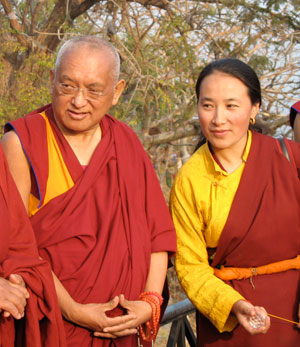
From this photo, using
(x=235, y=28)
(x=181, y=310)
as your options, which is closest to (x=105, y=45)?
(x=181, y=310)

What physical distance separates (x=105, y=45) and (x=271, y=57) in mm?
5721

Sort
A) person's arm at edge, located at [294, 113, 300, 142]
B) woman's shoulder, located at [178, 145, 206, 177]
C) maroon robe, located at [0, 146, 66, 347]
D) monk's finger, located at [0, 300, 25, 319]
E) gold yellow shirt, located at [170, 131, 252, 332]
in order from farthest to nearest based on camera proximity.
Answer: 1. person's arm at edge, located at [294, 113, 300, 142]
2. woman's shoulder, located at [178, 145, 206, 177]
3. gold yellow shirt, located at [170, 131, 252, 332]
4. maroon robe, located at [0, 146, 66, 347]
5. monk's finger, located at [0, 300, 25, 319]

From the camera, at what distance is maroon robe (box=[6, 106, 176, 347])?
199 centimetres

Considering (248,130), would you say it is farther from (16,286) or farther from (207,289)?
(16,286)

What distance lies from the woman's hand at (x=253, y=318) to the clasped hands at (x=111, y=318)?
1.21 ft

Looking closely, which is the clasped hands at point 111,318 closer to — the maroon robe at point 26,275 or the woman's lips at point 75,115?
the maroon robe at point 26,275

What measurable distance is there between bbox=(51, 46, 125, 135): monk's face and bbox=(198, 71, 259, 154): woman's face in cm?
43

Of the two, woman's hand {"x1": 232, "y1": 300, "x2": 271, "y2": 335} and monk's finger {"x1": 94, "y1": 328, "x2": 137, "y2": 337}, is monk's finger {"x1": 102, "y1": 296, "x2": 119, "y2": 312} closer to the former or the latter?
monk's finger {"x1": 94, "y1": 328, "x2": 137, "y2": 337}

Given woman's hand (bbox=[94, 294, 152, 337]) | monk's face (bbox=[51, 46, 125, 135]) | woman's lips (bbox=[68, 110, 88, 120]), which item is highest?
monk's face (bbox=[51, 46, 125, 135])

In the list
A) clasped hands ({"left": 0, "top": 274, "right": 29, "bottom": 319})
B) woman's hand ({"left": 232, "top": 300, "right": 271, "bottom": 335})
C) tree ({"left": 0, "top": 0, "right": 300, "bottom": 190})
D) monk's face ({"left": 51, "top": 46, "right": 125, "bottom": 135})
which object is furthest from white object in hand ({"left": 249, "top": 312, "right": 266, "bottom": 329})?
tree ({"left": 0, "top": 0, "right": 300, "bottom": 190})

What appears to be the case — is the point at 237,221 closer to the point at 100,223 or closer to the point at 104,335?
the point at 100,223

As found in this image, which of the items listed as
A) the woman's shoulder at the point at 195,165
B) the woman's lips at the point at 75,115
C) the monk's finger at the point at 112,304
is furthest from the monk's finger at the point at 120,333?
the woman's lips at the point at 75,115

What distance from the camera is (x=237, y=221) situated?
225 cm

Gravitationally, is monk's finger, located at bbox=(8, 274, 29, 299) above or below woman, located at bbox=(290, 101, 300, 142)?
below
